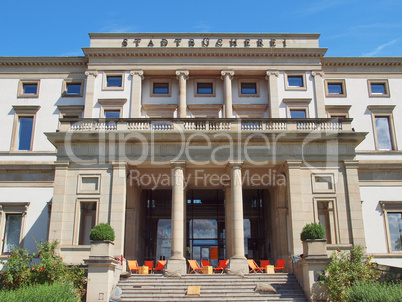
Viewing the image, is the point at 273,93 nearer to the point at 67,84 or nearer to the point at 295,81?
the point at 295,81

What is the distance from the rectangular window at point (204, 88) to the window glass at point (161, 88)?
273cm

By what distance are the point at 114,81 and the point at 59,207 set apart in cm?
1365

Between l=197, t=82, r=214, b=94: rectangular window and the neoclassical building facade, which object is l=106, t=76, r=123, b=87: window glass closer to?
the neoclassical building facade

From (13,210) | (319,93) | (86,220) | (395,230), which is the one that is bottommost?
(395,230)

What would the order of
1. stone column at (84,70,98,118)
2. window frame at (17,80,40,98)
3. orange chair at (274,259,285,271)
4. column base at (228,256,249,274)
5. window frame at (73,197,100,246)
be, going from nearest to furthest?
column base at (228,256,249,274) < window frame at (73,197,100,246) < orange chair at (274,259,285,271) < stone column at (84,70,98,118) < window frame at (17,80,40,98)

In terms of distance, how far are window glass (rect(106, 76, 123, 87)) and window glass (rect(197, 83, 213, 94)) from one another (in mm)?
6572

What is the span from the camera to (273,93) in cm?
3619

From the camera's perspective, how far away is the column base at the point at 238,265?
25484 mm

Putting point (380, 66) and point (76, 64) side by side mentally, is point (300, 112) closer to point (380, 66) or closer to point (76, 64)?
point (380, 66)

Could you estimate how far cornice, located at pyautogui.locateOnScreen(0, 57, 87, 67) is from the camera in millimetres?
37688

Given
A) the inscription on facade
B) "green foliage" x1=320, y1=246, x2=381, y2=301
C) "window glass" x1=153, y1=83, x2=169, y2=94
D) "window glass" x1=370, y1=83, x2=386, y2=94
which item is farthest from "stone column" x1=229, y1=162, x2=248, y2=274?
"window glass" x1=370, y1=83, x2=386, y2=94

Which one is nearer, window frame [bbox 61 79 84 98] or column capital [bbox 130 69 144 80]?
column capital [bbox 130 69 144 80]

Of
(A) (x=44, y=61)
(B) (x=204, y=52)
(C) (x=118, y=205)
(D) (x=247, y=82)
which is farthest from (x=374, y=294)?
(A) (x=44, y=61)

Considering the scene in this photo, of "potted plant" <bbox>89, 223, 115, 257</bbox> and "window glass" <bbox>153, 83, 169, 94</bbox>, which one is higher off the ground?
"window glass" <bbox>153, 83, 169, 94</bbox>
